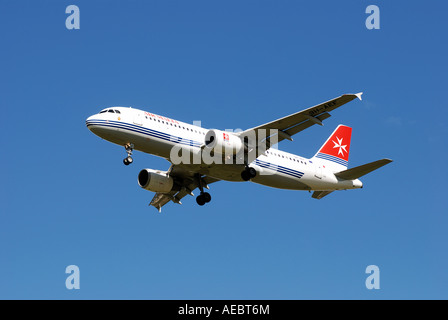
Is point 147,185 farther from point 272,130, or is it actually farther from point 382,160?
point 382,160

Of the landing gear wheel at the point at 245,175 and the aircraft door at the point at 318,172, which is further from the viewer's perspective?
the aircraft door at the point at 318,172

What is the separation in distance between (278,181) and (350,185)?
5810 mm

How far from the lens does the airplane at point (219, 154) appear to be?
39.0 metres

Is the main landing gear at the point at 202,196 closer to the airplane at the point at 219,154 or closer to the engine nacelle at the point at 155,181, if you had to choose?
the airplane at the point at 219,154

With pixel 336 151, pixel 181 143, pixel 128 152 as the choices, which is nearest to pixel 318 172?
pixel 336 151

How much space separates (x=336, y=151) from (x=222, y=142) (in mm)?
12962

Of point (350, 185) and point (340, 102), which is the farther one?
point (350, 185)

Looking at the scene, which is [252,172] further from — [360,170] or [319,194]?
[360,170]

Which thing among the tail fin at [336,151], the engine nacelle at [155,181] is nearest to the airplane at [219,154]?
the engine nacelle at [155,181]

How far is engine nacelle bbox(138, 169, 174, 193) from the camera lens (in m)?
44.9

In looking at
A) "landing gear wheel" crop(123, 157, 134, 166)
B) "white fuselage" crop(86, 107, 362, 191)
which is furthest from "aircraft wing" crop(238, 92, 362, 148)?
"landing gear wheel" crop(123, 157, 134, 166)

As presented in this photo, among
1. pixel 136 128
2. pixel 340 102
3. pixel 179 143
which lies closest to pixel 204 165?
pixel 179 143

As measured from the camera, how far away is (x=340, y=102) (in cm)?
3741

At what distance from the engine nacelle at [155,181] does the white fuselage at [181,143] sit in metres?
3.40
